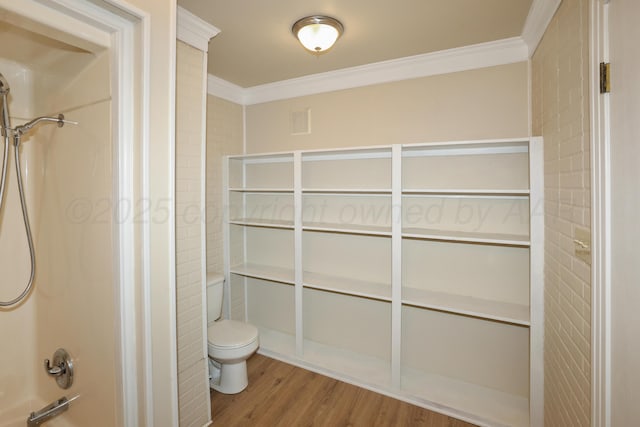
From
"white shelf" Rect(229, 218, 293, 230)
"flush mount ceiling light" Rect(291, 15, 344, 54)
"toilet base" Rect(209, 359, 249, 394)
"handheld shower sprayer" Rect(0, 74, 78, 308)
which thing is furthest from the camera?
"white shelf" Rect(229, 218, 293, 230)

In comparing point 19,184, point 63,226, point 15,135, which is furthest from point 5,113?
point 63,226

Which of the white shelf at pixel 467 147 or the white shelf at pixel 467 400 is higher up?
the white shelf at pixel 467 147

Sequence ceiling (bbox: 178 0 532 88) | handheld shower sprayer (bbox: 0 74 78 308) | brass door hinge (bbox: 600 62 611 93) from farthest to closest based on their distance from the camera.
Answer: ceiling (bbox: 178 0 532 88) → handheld shower sprayer (bbox: 0 74 78 308) → brass door hinge (bbox: 600 62 611 93)

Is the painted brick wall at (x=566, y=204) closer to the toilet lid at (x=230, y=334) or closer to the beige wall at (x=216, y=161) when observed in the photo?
the toilet lid at (x=230, y=334)

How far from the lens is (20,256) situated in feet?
5.85

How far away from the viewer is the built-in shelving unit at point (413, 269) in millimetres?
1975

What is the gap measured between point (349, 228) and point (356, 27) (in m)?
1.41

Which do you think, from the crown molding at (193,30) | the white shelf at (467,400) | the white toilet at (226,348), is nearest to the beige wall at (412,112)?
the crown molding at (193,30)

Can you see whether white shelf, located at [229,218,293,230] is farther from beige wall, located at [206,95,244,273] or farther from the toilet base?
the toilet base

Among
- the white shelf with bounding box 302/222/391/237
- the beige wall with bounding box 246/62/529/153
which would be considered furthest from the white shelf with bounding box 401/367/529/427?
the beige wall with bounding box 246/62/529/153

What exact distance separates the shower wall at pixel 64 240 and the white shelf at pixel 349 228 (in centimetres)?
149

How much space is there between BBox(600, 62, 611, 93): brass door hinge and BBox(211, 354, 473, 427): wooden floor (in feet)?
6.62

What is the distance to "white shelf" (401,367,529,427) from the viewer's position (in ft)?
6.22

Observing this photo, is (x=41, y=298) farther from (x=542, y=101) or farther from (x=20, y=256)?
(x=542, y=101)
